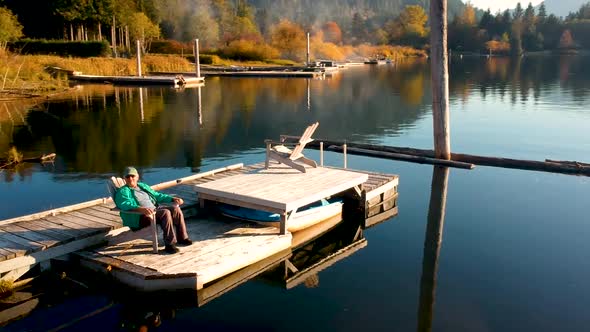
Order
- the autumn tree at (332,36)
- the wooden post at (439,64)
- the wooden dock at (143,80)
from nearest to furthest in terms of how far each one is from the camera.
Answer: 1. the wooden post at (439,64)
2. the wooden dock at (143,80)
3. the autumn tree at (332,36)

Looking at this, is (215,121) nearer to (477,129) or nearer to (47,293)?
(477,129)

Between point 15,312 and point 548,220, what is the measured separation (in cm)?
948

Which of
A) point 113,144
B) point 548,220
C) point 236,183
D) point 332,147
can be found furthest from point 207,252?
point 113,144

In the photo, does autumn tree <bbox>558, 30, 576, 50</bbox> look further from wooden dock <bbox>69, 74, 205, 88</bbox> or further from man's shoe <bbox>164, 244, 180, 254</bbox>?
man's shoe <bbox>164, 244, 180, 254</bbox>

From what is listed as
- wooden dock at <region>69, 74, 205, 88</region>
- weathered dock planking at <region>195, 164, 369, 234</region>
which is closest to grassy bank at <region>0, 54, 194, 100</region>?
wooden dock at <region>69, 74, 205, 88</region>

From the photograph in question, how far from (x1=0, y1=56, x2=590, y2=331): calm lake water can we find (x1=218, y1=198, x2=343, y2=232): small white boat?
87cm

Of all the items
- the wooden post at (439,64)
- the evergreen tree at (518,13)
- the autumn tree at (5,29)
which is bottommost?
the wooden post at (439,64)

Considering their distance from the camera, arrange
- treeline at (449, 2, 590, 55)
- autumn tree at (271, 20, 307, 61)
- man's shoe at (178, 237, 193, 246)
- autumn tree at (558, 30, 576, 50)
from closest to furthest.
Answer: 1. man's shoe at (178, 237, 193, 246)
2. autumn tree at (271, 20, 307, 61)
3. treeline at (449, 2, 590, 55)
4. autumn tree at (558, 30, 576, 50)

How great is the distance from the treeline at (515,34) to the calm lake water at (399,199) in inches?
3972

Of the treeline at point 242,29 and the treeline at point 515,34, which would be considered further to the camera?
the treeline at point 515,34

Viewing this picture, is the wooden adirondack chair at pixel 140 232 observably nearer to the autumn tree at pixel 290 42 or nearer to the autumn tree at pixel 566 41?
the autumn tree at pixel 290 42

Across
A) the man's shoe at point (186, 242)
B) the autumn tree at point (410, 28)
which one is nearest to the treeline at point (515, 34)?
the autumn tree at point (410, 28)

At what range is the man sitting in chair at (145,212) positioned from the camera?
829 centimetres

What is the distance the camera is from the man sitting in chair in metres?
8.29
